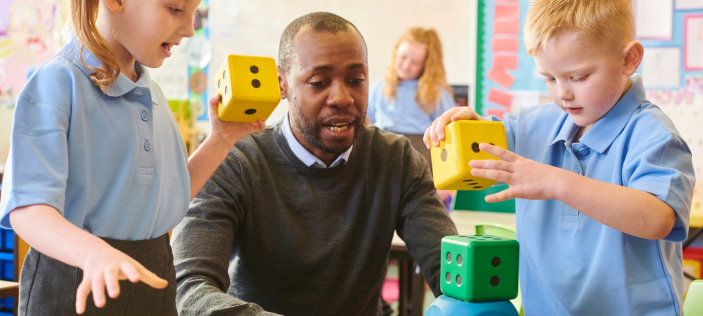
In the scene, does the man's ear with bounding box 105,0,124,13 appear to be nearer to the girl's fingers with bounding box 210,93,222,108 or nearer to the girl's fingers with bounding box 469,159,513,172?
the girl's fingers with bounding box 210,93,222,108

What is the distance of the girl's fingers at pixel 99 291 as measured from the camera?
0.55 m

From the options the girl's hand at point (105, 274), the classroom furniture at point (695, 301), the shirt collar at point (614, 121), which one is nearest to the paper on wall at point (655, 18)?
the classroom furniture at point (695, 301)

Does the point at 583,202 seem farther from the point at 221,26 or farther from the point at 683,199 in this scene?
the point at 221,26

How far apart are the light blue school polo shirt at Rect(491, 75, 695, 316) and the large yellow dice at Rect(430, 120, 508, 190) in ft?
0.67

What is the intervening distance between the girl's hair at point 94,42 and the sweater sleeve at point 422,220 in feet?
2.56

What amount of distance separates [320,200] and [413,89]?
86.5 inches

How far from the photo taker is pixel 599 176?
992 millimetres

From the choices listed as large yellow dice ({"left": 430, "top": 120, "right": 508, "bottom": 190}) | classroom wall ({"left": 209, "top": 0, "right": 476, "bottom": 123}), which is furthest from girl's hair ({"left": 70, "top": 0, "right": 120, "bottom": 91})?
classroom wall ({"left": 209, "top": 0, "right": 476, "bottom": 123})

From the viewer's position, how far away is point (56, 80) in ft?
2.42

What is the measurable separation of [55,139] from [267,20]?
11.8 ft

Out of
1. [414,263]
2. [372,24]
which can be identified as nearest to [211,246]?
[414,263]

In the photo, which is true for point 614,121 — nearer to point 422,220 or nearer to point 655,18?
point 422,220

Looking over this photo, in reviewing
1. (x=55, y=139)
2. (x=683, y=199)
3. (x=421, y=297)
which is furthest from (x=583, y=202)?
(x=421, y=297)

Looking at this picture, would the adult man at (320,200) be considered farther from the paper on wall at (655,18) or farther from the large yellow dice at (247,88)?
the paper on wall at (655,18)
